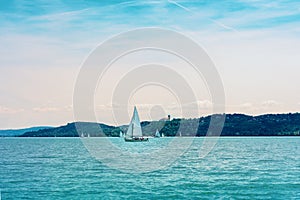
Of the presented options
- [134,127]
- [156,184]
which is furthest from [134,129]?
[156,184]

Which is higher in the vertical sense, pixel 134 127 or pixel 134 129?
pixel 134 127

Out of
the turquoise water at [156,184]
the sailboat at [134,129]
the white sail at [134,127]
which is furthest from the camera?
the sailboat at [134,129]

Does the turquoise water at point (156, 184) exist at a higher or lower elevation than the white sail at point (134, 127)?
lower

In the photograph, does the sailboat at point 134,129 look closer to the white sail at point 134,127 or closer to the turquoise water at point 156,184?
the white sail at point 134,127

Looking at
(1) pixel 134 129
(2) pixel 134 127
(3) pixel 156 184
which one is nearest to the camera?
(3) pixel 156 184

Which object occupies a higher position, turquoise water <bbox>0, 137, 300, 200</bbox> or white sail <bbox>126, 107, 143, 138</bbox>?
white sail <bbox>126, 107, 143, 138</bbox>

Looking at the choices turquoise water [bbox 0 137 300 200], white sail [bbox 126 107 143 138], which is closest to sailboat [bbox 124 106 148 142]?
white sail [bbox 126 107 143 138]

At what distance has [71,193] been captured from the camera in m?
47.9

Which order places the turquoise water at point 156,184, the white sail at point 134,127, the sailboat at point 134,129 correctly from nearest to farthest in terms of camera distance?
the turquoise water at point 156,184 → the white sail at point 134,127 → the sailboat at point 134,129

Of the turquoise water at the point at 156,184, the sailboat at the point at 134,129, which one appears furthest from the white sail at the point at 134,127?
the turquoise water at the point at 156,184

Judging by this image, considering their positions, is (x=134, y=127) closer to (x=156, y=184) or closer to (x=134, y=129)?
(x=134, y=129)

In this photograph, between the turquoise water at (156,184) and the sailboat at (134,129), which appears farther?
the sailboat at (134,129)

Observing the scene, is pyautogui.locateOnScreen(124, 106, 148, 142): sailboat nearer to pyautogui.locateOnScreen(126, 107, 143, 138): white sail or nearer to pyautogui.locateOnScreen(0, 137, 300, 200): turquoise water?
pyautogui.locateOnScreen(126, 107, 143, 138): white sail

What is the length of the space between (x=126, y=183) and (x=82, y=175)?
33.5ft
